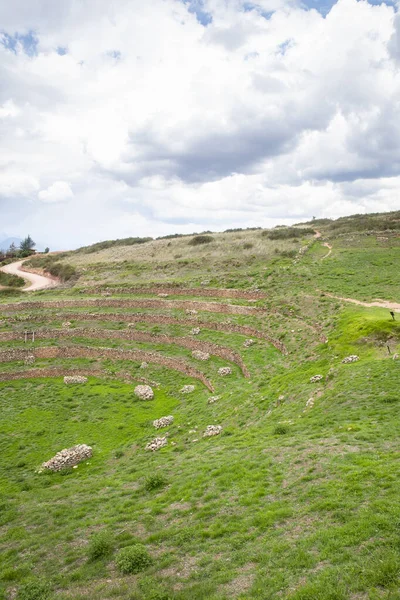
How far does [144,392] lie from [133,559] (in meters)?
21.2

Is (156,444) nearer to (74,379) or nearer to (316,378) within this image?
(316,378)

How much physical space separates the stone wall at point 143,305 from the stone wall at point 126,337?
24.3 ft

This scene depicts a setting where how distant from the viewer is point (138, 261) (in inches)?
3145

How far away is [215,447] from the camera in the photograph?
59.9ft

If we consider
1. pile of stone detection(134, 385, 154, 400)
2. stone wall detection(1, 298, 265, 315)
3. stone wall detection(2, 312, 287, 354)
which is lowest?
pile of stone detection(134, 385, 154, 400)

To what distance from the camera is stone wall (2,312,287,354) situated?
36494mm

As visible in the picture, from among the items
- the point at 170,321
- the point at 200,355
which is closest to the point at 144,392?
the point at 200,355

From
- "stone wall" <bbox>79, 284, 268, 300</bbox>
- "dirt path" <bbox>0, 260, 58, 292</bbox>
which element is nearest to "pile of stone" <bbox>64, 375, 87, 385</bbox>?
"stone wall" <bbox>79, 284, 268, 300</bbox>

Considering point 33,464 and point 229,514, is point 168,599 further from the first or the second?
point 33,464

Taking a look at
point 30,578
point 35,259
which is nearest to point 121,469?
point 30,578

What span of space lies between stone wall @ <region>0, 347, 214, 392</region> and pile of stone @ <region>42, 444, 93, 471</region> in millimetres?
14320

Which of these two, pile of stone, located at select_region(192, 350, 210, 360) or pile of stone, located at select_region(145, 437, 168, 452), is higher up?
pile of stone, located at select_region(192, 350, 210, 360)

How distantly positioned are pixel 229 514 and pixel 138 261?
71264 millimetres

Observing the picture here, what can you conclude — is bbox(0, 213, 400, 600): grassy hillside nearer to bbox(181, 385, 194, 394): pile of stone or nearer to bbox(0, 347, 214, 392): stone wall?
bbox(0, 347, 214, 392): stone wall
